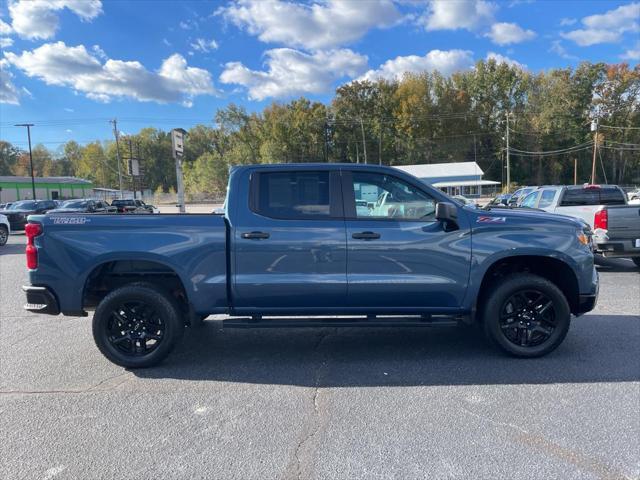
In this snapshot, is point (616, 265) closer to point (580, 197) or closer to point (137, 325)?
point (580, 197)

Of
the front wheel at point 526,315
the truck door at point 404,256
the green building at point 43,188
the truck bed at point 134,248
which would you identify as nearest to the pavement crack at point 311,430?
the truck door at point 404,256

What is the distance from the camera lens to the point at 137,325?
4551 mm

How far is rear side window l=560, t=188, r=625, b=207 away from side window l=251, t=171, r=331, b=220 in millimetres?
8432

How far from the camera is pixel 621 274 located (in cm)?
930

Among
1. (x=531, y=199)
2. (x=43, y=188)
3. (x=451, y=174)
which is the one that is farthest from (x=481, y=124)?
(x=43, y=188)

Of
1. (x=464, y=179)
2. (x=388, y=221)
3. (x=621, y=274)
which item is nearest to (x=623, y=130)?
(x=464, y=179)

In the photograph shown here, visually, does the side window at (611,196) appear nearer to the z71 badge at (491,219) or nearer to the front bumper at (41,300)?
the z71 badge at (491,219)

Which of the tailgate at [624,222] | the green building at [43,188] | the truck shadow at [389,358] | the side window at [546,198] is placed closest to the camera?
the truck shadow at [389,358]

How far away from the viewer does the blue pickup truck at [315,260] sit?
4340 millimetres

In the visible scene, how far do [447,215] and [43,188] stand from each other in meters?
87.9

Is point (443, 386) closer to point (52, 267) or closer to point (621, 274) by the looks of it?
point (52, 267)

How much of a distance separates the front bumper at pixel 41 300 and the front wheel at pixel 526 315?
4.34m

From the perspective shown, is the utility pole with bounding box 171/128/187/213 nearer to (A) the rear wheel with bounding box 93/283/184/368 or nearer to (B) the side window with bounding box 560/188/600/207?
(A) the rear wheel with bounding box 93/283/184/368

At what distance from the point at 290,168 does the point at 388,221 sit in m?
1.16
